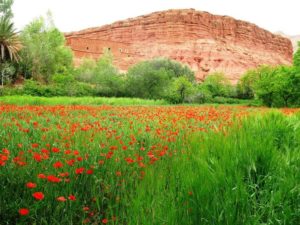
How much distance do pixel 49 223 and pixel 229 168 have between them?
182cm

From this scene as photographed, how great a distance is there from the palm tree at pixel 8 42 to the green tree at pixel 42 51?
1.90 m

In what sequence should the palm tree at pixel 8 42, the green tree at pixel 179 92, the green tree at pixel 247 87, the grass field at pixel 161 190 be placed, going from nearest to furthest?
the grass field at pixel 161 190 → the green tree at pixel 179 92 → the palm tree at pixel 8 42 → the green tree at pixel 247 87

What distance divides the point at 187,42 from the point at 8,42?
67830 millimetres

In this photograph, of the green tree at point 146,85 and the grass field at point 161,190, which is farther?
the green tree at point 146,85

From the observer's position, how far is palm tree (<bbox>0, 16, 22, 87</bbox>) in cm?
3981

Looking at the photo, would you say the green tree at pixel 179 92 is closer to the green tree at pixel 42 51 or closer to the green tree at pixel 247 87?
the green tree at pixel 42 51

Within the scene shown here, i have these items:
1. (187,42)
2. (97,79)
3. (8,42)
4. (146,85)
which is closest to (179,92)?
(146,85)

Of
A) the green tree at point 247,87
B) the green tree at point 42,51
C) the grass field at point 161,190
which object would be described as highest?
the green tree at point 42,51

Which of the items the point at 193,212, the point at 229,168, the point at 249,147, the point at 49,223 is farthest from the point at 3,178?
the point at 249,147

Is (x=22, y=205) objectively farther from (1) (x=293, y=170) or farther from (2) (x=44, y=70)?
(2) (x=44, y=70)

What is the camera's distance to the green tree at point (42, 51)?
43.0m

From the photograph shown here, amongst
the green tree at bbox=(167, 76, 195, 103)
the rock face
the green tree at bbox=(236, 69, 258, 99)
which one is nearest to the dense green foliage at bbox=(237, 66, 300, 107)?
the green tree at bbox=(167, 76, 195, 103)

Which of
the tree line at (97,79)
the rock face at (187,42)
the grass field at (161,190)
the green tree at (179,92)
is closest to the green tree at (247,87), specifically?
the tree line at (97,79)

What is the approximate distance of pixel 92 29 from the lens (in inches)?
4486
